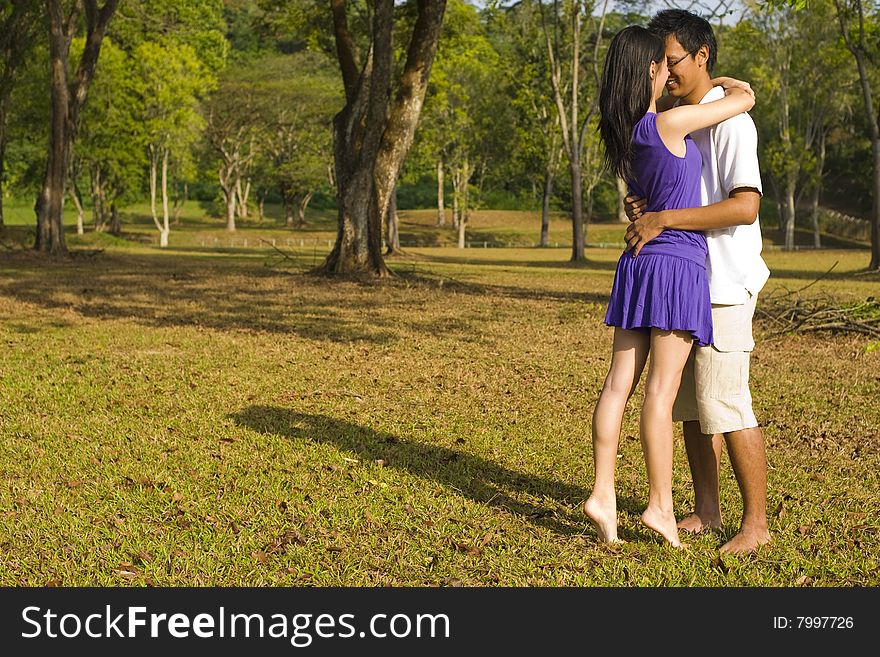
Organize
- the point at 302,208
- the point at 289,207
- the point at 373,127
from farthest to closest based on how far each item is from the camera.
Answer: the point at 289,207
the point at 302,208
the point at 373,127

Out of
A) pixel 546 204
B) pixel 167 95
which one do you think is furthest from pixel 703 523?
pixel 546 204

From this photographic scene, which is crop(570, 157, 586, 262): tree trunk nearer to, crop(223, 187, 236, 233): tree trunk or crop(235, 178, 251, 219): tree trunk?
crop(223, 187, 236, 233): tree trunk

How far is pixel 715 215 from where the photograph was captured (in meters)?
3.99

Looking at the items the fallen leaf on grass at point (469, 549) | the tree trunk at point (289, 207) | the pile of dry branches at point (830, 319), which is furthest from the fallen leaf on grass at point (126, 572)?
the tree trunk at point (289, 207)

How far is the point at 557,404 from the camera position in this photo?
795 centimetres

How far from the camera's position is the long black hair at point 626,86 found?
157 inches

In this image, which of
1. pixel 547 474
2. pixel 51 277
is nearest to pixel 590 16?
pixel 51 277

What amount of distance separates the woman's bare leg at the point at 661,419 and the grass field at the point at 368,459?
0.60 feet

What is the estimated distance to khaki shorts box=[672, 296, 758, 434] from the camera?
418 cm

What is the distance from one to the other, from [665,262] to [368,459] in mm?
2622

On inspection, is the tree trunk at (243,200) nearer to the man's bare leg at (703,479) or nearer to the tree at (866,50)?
the tree at (866,50)

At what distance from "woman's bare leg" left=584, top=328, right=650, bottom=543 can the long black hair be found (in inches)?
29.4

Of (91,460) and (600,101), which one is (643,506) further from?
(91,460)

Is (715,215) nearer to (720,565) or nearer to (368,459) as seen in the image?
(720,565)
